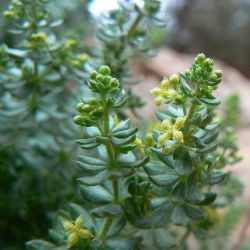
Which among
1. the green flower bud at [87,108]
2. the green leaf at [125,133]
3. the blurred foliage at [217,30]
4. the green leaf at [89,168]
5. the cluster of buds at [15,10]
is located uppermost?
the green flower bud at [87,108]

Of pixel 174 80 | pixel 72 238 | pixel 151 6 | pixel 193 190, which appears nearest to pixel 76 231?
pixel 72 238

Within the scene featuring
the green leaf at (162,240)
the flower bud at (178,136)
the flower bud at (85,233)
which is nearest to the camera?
the flower bud at (178,136)

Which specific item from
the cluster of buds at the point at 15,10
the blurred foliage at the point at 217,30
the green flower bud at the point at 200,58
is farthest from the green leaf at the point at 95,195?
the blurred foliage at the point at 217,30

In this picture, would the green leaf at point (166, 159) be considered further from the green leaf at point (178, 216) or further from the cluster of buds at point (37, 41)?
the cluster of buds at point (37, 41)

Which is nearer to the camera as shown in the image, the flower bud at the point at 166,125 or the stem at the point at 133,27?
the flower bud at the point at 166,125

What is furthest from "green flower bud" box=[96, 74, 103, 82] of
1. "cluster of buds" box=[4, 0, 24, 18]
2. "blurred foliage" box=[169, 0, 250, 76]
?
"blurred foliage" box=[169, 0, 250, 76]

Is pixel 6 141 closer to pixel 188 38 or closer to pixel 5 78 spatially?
pixel 5 78

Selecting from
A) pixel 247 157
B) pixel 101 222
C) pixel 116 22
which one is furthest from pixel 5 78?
pixel 247 157

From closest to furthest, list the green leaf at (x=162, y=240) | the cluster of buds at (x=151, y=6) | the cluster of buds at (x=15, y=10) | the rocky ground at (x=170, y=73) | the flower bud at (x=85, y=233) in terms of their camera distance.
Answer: the flower bud at (x=85, y=233)
the green leaf at (x=162, y=240)
the cluster of buds at (x=15, y=10)
the cluster of buds at (x=151, y=6)
the rocky ground at (x=170, y=73)

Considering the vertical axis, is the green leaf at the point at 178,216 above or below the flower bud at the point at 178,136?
below
